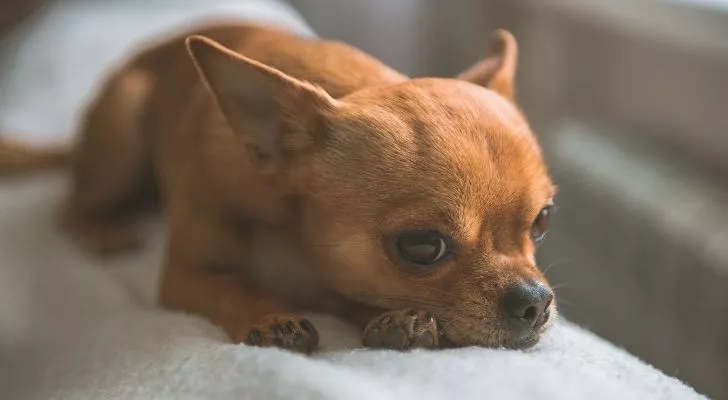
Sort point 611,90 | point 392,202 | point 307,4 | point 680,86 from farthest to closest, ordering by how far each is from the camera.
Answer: point 307,4
point 611,90
point 680,86
point 392,202

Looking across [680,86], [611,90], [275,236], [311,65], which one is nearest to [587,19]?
[611,90]

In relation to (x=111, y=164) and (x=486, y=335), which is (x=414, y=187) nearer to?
(x=486, y=335)

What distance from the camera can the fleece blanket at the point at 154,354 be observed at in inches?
35.1

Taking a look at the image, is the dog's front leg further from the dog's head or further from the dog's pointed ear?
the dog's pointed ear

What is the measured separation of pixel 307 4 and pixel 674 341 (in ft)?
6.55

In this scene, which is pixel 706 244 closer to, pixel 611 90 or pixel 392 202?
pixel 611 90

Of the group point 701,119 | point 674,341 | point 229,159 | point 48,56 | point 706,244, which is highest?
point 229,159

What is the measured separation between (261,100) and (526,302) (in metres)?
0.45

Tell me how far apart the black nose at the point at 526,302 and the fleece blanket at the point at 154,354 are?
5 cm

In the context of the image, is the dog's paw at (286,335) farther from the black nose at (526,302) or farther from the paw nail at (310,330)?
the black nose at (526,302)

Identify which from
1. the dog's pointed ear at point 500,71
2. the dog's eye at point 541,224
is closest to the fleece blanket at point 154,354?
the dog's eye at point 541,224

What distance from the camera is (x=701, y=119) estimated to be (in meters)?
1.93

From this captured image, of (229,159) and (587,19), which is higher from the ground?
(229,159)

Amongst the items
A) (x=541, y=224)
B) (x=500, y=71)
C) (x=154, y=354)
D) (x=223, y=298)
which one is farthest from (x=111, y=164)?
(x=541, y=224)
